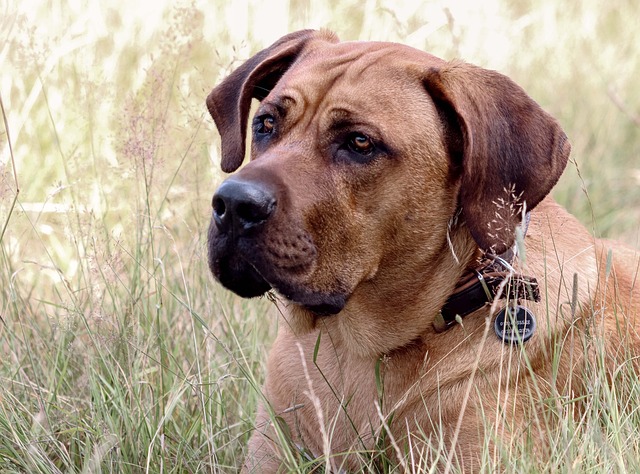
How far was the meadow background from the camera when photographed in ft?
12.1

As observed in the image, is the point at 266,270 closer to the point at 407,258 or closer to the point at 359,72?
the point at 407,258

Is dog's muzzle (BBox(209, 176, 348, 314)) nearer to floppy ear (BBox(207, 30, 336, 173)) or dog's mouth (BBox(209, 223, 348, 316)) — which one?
dog's mouth (BBox(209, 223, 348, 316))

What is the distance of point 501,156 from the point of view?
139 inches

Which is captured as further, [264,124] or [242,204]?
[264,124]

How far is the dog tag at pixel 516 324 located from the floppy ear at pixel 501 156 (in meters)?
0.25

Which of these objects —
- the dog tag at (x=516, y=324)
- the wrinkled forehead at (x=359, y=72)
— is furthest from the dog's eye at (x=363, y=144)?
the dog tag at (x=516, y=324)

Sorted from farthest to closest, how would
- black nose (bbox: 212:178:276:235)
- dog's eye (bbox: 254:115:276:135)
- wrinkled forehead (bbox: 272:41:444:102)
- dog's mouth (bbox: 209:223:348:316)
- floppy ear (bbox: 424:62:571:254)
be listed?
dog's eye (bbox: 254:115:276:135), wrinkled forehead (bbox: 272:41:444:102), floppy ear (bbox: 424:62:571:254), dog's mouth (bbox: 209:223:348:316), black nose (bbox: 212:178:276:235)

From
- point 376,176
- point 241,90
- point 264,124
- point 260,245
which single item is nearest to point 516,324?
point 376,176

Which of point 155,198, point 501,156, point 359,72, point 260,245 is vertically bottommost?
point 155,198

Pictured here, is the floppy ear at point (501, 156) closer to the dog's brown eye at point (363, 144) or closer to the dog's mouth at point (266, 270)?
the dog's brown eye at point (363, 144)

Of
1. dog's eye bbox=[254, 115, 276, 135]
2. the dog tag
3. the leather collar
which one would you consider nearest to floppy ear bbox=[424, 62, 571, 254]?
the leather collar

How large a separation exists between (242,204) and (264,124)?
0.71 m

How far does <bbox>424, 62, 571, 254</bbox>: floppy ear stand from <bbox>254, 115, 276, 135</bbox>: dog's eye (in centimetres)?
66

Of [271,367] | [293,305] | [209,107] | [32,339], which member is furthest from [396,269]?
[32,339]
